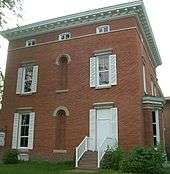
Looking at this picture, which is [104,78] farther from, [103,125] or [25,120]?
[25,120]

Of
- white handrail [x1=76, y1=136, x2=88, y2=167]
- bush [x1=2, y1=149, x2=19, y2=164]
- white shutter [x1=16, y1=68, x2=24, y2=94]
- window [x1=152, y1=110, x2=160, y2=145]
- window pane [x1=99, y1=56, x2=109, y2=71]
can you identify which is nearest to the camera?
white handrail [x1=76, y1=136, x2=88, y2=167]

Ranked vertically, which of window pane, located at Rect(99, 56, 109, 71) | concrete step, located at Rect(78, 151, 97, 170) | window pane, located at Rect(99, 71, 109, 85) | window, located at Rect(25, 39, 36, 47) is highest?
window, located at Rect(25, 39, 36, 47)

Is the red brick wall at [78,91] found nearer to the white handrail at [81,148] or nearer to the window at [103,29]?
the window at [103,29]

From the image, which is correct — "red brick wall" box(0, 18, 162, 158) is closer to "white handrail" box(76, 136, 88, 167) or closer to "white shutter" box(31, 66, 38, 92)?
"white shutter" box(31, 66, 38, 92)

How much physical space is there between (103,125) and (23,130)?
257 inches

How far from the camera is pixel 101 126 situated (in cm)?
2014

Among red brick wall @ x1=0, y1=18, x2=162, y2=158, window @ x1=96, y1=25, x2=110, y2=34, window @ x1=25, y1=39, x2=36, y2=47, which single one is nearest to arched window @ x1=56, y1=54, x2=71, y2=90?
red brick wall @ x1=0, y1=18, x2=162, y2=158

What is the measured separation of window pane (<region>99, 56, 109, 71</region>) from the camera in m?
21.2

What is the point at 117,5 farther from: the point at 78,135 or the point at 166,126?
the point at 166,126

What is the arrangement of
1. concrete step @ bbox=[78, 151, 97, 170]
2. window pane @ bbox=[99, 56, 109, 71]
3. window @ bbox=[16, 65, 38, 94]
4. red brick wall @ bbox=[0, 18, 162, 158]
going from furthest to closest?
window @ bbox=[16, 65, 38, 94]
window pane @ bbox=[99, 56, 109, 71]
red brick wall @ bbox=[0, 18, 162, 158]
concrete step @ bbox=[78, 151, 97, 170]

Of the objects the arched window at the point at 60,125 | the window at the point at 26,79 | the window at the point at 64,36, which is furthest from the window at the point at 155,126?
the window at the point at 26,79

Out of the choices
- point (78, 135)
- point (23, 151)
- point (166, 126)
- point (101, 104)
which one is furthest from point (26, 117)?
point (166, 126)

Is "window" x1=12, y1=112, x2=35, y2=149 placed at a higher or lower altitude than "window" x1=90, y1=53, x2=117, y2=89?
lower

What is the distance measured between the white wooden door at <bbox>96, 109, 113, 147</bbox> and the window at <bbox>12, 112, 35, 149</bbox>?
5157 millimetres
